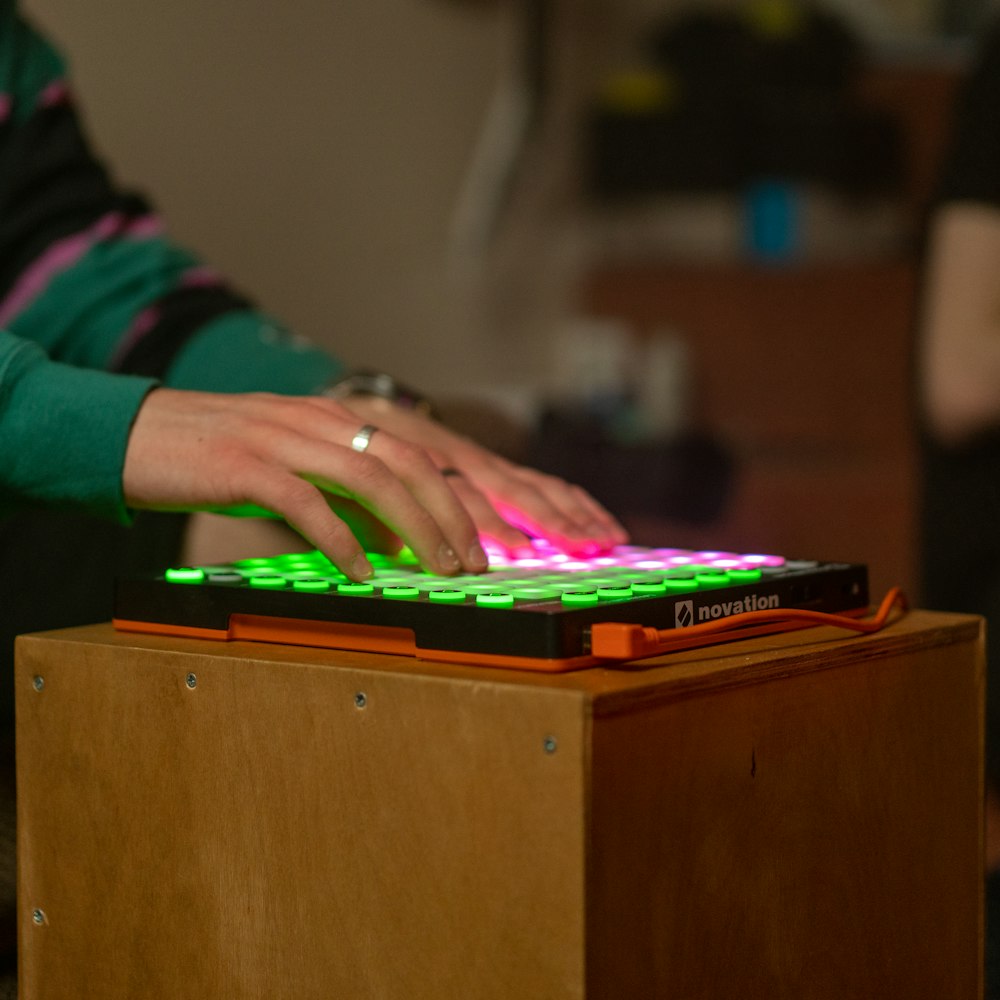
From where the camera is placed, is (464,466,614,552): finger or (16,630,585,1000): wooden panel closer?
(16,630,585,1000): wooden panel

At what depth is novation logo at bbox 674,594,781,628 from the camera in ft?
2.17

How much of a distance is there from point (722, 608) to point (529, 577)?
3.9 inches

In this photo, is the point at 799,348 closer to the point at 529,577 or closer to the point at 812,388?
the point at 812,388

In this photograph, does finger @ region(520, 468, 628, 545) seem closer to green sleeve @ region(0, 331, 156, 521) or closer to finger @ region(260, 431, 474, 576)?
finger @ region(260, 431, 474, 576)

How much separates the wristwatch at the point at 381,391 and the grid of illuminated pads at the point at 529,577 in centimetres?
21

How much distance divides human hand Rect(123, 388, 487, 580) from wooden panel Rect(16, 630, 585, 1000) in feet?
0.28

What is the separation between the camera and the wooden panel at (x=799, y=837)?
1.91 ft

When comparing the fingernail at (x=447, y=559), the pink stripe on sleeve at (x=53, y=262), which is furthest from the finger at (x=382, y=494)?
the pink stripe on sleeve at (x=53, y=262)

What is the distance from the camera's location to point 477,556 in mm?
743

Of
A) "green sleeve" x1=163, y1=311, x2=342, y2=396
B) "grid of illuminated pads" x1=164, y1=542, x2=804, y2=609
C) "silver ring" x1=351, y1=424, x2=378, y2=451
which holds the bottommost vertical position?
"grid of illuminated pads" x1=164, y1=542, x2=804, y2=609

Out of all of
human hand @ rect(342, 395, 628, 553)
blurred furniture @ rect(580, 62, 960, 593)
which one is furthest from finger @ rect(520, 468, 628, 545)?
blurred furniture @ rect(580, 62, 960, 593)

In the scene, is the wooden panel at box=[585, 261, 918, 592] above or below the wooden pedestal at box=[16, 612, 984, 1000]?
above

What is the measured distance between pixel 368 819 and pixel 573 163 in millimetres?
2805

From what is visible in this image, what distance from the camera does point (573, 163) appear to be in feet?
10.7
